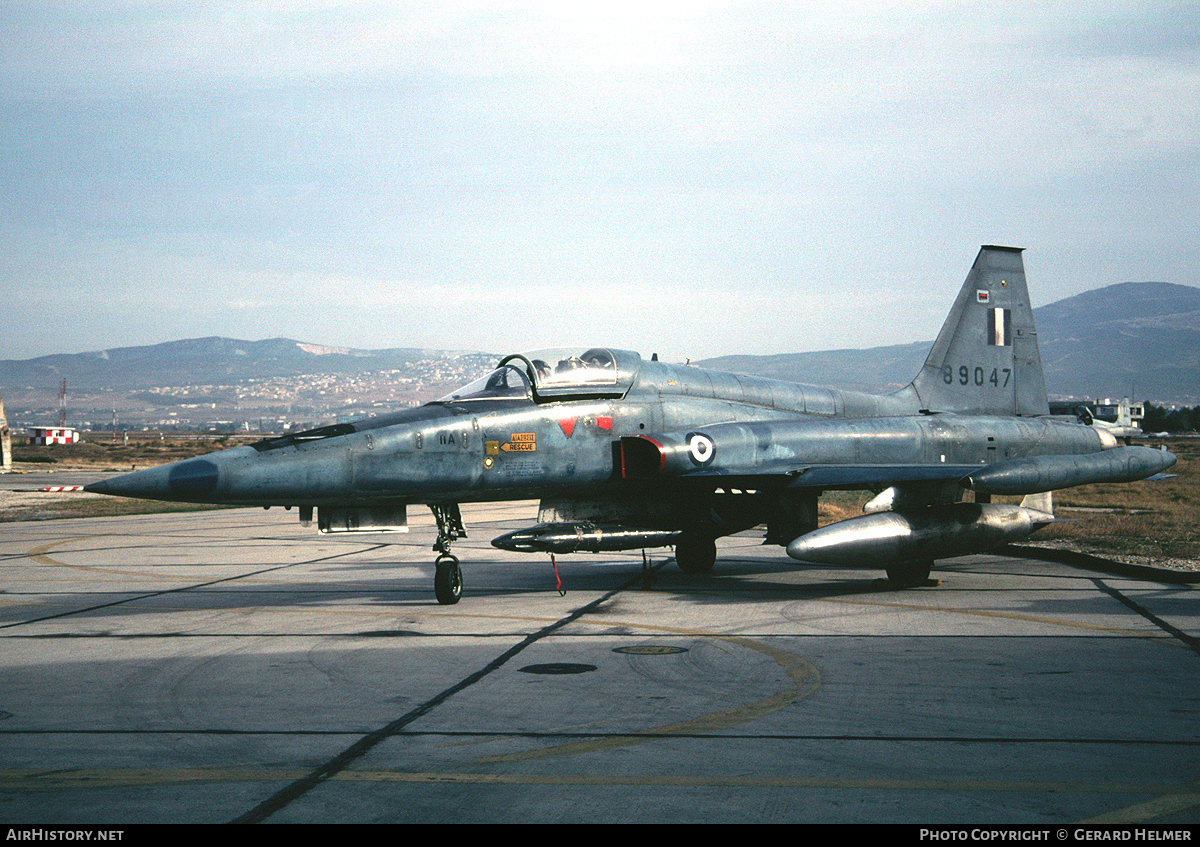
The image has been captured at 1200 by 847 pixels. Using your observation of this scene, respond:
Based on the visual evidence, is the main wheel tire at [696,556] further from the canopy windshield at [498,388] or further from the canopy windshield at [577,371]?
the canopy windshield at [498,388]

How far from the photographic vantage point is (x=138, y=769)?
5.71m

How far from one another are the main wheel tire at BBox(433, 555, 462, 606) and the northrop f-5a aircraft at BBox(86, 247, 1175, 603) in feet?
0.08

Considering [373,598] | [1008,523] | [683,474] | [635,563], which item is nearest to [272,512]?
[635,563]

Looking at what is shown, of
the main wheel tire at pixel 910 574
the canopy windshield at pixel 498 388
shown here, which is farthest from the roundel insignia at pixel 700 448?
the main wheel tire at pixel 910 574

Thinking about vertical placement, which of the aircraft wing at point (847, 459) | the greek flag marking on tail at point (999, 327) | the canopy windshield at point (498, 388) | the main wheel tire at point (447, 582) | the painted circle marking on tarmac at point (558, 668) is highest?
the greek flag marking on tail at point (999, 327)

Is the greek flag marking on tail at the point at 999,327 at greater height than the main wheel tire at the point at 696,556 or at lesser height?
greater

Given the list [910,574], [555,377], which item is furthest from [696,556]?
[555,377]

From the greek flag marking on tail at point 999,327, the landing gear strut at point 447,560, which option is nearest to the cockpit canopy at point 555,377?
the landing gear strut at point 447,560

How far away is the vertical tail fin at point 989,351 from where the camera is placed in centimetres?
1731

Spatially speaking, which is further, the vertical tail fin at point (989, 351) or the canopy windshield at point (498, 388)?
the vertical tail fin at point (989, 351)

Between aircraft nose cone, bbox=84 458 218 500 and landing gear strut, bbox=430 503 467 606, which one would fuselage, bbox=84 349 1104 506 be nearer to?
aircraft nose cone, bbox=84 458 218 500

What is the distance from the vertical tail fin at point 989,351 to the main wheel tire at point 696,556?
487 cm

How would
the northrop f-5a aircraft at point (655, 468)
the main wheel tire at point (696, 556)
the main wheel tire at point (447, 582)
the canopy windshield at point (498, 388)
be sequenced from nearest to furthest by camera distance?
1. the northrop f-5a aircraft at point (655, 468)
2. the main wheel tire at point (447, 582)
3. the canopy windshield at point (498, 388)
4. the main wheel tire at point (696, 556)

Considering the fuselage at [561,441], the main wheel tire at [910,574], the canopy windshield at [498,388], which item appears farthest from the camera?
the main wheel tire at [910,574]
